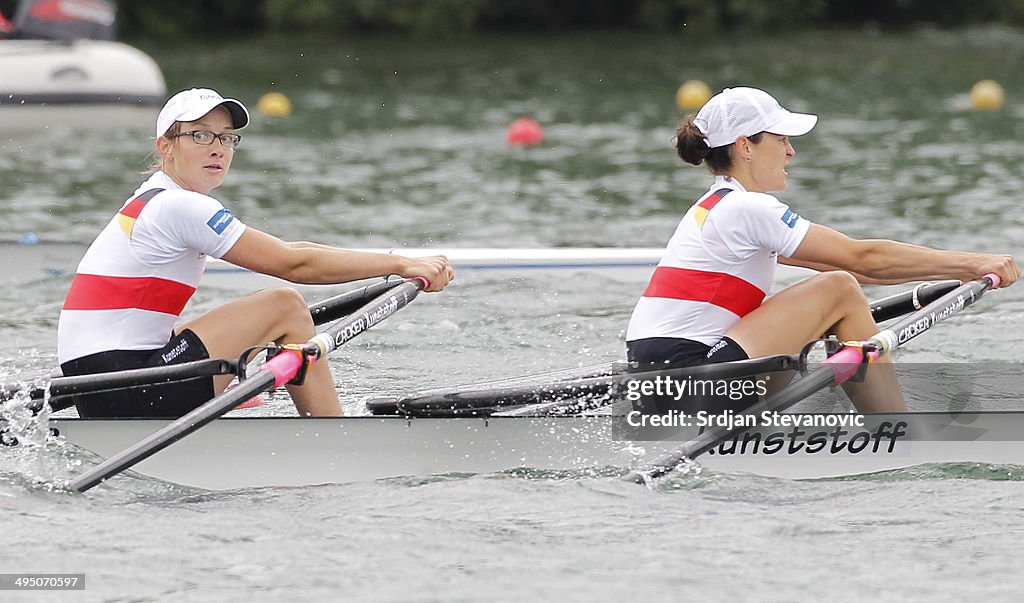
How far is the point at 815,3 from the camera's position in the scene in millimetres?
24641

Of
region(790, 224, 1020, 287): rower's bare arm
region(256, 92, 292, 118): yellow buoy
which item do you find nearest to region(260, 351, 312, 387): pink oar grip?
region(790, 224, 1020, 287): rower's bare arm

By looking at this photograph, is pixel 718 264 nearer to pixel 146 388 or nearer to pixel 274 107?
pixel 146 388

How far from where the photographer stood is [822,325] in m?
4.93

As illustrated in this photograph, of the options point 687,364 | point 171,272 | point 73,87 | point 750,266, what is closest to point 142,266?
point 171,272

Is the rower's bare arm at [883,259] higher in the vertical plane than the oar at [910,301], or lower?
higher

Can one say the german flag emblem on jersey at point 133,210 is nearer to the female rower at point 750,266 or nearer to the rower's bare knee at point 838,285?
the female rower at point 750,266

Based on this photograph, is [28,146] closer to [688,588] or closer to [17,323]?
[17,323]

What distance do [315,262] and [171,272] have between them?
0.46 metres

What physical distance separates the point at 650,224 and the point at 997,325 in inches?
131

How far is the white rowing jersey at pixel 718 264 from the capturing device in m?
4.75

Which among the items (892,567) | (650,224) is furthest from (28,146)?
(892,567)

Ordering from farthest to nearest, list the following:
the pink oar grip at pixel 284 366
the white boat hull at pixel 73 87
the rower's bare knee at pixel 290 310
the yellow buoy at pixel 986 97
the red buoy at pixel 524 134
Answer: the yellow buoy at pixel 986 97, the red buoy at pixel 524 134, the white boat hull at pixel 73 87, the rower's bare knee at pixel 290 310, the pink oar grip at pixel 284 366

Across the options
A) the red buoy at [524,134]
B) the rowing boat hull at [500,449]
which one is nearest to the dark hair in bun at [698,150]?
the rowing boat hull at [500,449]

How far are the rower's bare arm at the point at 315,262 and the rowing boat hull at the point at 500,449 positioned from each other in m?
0.49
